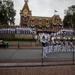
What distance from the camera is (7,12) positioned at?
5822 centimetres

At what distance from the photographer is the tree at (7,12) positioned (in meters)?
54.8

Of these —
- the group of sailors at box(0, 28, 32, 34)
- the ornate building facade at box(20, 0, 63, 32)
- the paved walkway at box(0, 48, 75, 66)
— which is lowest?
the paved walkway at box(0, 48, 75, 66)

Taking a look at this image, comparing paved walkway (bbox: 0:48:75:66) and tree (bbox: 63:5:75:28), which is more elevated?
tree (bbox: 63:5:75:28)

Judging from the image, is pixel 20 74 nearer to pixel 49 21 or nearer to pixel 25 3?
pixel 49 21

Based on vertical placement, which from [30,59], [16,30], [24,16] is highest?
[24,16]

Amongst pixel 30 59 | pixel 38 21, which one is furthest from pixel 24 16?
pixel 30 59

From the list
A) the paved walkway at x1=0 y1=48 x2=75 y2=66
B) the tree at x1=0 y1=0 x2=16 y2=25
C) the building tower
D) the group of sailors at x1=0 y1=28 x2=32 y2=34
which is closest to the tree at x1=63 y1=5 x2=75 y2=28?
the building tower

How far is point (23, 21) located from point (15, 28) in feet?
106

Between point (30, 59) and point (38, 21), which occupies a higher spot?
point (38, 21)

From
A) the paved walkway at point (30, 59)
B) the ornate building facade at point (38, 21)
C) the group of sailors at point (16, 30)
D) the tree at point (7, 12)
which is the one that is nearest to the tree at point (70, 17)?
the ornate building facade at point (38, 21)

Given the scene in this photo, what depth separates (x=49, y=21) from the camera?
6925 centimetres

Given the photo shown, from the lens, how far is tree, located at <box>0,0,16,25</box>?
54791 millimetres

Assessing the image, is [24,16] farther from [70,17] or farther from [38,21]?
[70,17]

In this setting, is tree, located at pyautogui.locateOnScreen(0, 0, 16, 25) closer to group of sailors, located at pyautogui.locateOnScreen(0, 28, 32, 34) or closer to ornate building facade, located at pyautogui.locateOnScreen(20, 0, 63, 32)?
ornate building facade, located at pyautogui.locateOnScreen(20, 0, 63, 32)
